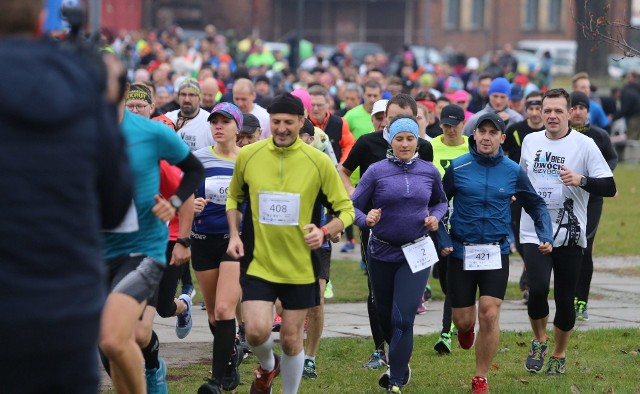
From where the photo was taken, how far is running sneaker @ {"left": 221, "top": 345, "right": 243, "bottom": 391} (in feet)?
28.1

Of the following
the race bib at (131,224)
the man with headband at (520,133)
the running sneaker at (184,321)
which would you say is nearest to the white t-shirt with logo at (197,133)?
the running sneaker at (184,321)

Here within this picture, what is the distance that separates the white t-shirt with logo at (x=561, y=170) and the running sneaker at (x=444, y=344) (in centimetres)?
128

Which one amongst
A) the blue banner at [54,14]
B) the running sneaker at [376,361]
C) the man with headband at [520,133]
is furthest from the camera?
the blue banner at [54,14]

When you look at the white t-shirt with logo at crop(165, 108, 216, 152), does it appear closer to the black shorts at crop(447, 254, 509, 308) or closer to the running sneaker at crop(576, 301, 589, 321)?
the black shorts at crop(447, 254, 509, 308)

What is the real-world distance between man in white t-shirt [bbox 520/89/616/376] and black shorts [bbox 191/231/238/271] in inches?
84.1

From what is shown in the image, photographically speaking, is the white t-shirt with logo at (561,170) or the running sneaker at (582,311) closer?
the white t-shirt with logo at (561,170)

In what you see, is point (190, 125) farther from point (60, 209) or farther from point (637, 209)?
point (637, 209)

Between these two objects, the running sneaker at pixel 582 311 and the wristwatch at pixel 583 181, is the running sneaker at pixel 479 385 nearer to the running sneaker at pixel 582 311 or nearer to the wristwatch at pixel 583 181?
the wristwatch at pixel 583 181

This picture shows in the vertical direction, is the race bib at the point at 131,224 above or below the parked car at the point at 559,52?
below

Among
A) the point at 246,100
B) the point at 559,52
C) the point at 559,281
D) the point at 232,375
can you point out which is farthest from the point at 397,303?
the point at 559,52

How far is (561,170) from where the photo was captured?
30.7ft

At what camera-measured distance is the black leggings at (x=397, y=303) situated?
839cm

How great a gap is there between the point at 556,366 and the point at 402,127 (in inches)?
82.3

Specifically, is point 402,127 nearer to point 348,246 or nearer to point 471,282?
point 471,282
